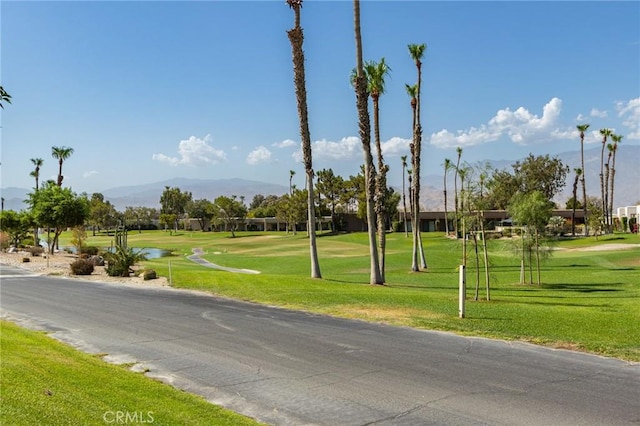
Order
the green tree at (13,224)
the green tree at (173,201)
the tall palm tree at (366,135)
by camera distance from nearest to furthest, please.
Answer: the tall palm tree at (366,135) → the green tree at (13,224) → the green tree at (173,201)

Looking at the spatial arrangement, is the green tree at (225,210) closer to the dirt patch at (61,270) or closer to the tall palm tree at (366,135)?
the dirt patch at (61,270)

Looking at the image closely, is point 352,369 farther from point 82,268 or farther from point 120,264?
point 82,268

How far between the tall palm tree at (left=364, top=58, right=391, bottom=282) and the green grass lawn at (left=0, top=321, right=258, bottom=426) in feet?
63.7

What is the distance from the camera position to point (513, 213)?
3052 centimetres

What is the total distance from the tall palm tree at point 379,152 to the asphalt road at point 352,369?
12.1 m

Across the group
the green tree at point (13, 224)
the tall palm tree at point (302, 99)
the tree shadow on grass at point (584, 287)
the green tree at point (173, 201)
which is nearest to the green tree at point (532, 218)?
the tree shadow on grass at point (584, 287)

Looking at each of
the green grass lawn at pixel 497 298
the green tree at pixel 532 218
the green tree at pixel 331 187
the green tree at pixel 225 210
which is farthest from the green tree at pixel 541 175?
the green tree at pixel 532 218

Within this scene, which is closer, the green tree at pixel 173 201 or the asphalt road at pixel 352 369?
the asphalt road at pixel 352 369

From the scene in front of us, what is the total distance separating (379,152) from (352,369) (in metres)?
22.5

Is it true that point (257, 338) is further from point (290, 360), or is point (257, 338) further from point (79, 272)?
point (79, 272)

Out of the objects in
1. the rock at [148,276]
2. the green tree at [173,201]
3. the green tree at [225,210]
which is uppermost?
the green tree at [173,201]

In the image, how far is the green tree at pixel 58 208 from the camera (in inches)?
1976

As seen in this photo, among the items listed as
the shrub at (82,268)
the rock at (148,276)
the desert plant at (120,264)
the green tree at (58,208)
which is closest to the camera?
the rock at (148,276)

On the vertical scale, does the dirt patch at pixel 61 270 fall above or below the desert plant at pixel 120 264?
below
